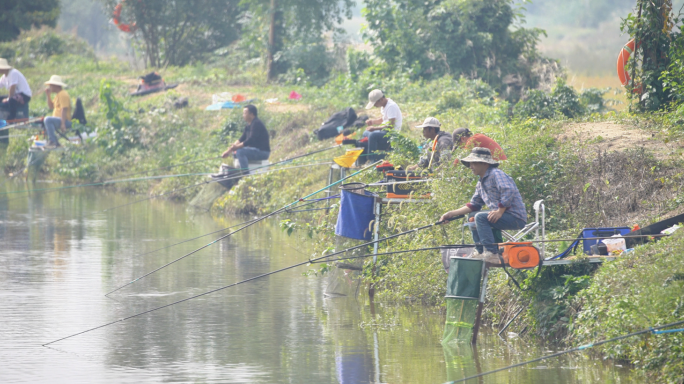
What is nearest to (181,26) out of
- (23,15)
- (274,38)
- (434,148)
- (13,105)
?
(23,15)

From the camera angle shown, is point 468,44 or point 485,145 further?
point 468,44

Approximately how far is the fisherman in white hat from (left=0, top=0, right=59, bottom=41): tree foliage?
584 inches

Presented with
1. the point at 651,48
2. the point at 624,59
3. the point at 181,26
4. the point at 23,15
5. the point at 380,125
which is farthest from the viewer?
the point at 23,15

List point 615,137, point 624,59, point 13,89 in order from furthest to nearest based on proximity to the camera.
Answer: point 13,89, point 624,59, point 615,137

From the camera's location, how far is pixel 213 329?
9.03 meters

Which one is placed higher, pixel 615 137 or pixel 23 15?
pixel 23 15

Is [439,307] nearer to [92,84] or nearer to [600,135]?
[600,135]

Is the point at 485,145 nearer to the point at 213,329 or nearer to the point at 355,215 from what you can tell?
the point at 355,215

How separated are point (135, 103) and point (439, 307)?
58.7ft

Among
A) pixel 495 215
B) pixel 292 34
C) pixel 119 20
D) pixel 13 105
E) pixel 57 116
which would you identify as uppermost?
pixel 119 20

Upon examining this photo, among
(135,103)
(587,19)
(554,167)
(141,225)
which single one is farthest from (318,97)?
(587,19)

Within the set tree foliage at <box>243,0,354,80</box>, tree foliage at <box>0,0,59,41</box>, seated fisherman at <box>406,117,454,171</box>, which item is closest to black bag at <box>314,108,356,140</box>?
seated fisherman at <box>406,117,454,171</box>

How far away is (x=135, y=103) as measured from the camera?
26.0 metres

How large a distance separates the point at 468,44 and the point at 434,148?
1306 cm
